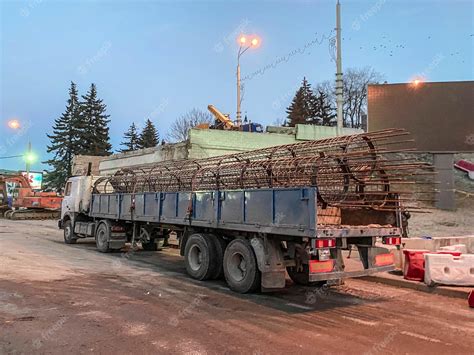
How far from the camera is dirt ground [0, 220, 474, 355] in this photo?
5.62 meters

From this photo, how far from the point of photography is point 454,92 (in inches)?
1059

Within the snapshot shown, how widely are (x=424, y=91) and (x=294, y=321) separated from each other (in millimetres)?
24278

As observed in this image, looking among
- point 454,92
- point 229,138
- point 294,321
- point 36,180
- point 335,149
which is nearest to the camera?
point 294,321

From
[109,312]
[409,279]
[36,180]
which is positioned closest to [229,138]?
[409,279]

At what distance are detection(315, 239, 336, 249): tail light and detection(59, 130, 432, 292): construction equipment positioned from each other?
0.02 meters

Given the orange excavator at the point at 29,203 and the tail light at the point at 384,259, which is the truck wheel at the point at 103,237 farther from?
the orange excavator at the point at 29,203

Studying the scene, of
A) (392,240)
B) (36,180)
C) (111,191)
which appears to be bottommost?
(392,240)

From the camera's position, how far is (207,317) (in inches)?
275

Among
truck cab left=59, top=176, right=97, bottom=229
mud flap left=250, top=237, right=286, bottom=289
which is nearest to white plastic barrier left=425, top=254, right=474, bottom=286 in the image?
mud flap left=250, top=237, right=286, bottom=289

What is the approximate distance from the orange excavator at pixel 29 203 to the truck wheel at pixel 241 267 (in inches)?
1135

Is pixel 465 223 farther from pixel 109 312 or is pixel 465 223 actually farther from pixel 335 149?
pixel 109 312

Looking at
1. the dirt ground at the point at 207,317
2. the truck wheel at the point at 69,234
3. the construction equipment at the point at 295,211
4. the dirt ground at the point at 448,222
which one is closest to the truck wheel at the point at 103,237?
the truck wheel at the point at 69,234

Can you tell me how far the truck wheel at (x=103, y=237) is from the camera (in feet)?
50.6

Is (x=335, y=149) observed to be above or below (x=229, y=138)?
below
